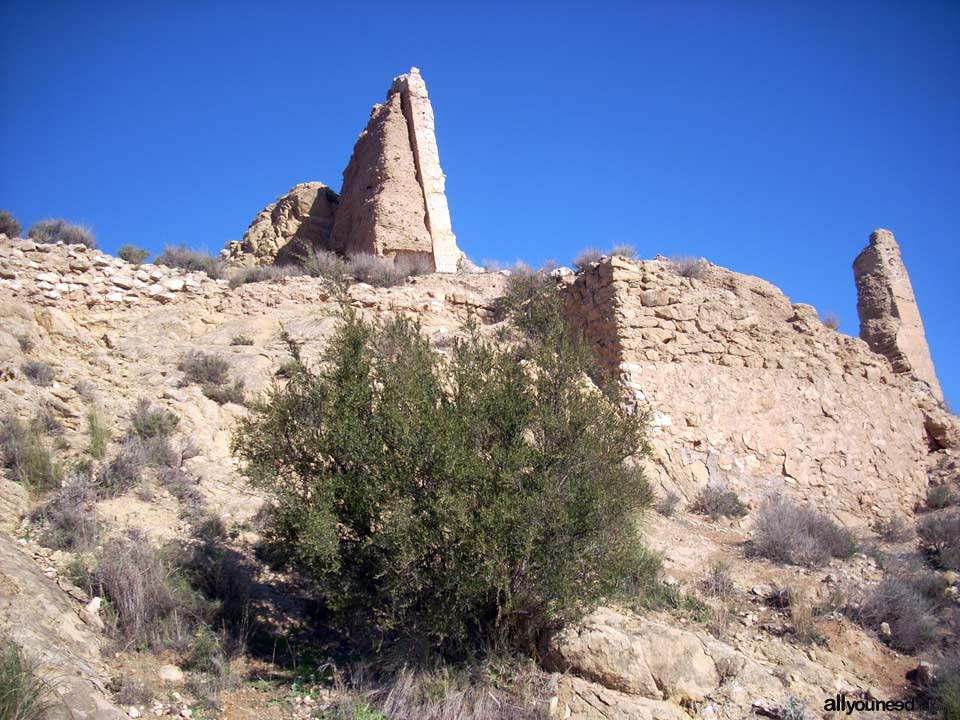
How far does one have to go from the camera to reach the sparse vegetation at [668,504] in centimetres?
1054

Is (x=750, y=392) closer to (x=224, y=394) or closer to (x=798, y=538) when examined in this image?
(x=798, y=538)

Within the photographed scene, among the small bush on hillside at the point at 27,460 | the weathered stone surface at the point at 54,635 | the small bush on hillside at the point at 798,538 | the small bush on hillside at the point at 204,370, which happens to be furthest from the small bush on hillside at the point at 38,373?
the small bush on hillside at the point at 798,538

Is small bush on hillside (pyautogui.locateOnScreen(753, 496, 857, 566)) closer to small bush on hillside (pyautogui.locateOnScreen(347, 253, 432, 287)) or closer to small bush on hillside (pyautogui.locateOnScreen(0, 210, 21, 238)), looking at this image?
small bush on hillside (pyautogui.locateOnScreen(347, 253, 432, 287))

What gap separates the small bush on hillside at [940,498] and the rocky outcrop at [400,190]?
10.7m

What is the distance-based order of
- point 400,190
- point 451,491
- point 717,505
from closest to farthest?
point 451,491 → point 717,505 → point 400,190

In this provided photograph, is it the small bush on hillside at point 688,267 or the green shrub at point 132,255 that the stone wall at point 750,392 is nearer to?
the small bush on hillside at point 688,267

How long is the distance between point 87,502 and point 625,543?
5.96 metres

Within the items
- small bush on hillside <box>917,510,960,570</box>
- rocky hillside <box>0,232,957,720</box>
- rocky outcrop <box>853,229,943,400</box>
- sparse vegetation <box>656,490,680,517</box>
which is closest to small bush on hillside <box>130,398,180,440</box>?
rocky hillside <box>0,232,957,720</box>

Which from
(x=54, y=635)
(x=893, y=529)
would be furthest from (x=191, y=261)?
(x=893, y=529)

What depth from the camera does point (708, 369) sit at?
12.6 meters

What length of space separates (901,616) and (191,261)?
1517cm

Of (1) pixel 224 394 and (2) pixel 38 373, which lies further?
(1) pixel 224 394

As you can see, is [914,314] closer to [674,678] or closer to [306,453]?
[674,678]

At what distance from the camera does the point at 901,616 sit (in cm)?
831
